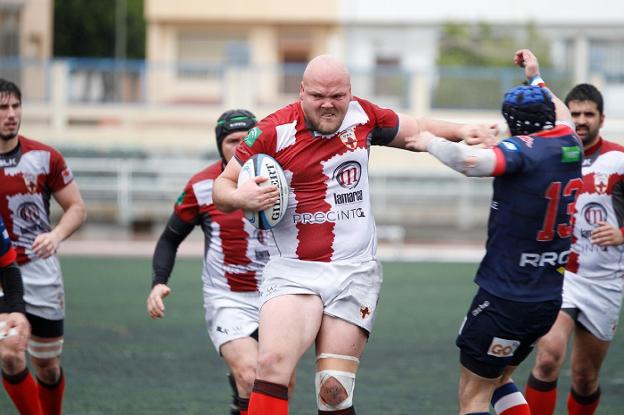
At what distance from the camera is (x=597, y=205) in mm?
7285

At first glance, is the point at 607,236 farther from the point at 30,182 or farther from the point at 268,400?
the point at 30,182

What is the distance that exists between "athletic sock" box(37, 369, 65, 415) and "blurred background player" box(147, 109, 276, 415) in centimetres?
98

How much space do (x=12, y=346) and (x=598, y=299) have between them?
11.8 feet

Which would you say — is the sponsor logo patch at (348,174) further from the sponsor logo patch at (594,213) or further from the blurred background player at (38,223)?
the blurred background player at (38,223)

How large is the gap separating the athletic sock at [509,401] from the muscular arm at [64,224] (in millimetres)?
2845

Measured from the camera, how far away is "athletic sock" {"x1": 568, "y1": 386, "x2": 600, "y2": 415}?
23.9 feet

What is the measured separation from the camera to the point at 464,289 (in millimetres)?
15164

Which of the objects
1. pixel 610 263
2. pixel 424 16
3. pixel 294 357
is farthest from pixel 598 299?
pixel 424 16

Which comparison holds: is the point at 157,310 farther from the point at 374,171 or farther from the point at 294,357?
the point at 374,171

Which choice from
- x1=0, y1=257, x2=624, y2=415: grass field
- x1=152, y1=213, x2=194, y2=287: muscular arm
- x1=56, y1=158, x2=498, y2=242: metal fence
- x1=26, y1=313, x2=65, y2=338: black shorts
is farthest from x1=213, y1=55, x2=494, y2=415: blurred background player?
x1=56, y1=158, x2=498, y2=242: metal fence

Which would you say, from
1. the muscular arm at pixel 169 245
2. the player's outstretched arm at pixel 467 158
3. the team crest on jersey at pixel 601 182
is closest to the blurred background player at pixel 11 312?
the muscular arm at pixel 169 245

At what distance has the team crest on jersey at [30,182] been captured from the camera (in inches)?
291

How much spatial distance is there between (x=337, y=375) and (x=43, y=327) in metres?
2.57

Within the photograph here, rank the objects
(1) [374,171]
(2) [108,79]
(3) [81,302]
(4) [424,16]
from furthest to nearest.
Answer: (4) [424,16] < (2) [108,79] < (1) [374,171] < (3) [81,302]
